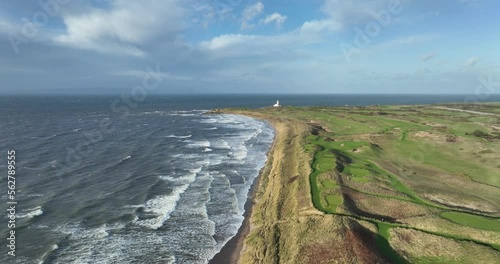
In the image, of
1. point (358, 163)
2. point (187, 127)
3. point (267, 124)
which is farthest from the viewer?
point (267, 124)

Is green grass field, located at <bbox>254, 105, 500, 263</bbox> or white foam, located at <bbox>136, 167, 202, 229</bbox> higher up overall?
green grass field, located at <bbox>254, 105, 500, 263</bbox>

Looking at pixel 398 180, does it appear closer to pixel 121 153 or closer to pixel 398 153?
pixel 398 153

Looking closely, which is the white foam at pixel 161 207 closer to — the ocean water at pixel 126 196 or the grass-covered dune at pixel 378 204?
the ocean water at pixel 126 196

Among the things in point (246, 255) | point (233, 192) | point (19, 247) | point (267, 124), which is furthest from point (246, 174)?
point (267, 124)

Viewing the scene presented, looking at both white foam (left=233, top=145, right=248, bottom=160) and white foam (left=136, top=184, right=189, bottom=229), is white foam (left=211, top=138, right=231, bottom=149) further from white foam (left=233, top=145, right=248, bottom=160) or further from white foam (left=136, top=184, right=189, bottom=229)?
white foam (left=136, top=184, right=189, bottom=229)

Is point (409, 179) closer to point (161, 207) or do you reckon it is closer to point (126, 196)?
point (161, 207)

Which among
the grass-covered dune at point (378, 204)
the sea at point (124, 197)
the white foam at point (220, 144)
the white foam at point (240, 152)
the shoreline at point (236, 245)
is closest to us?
the grass-covered dune at point (378, 204)

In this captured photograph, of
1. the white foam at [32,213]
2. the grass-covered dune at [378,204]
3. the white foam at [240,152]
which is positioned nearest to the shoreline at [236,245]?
the grass-covered dune at [378,204]

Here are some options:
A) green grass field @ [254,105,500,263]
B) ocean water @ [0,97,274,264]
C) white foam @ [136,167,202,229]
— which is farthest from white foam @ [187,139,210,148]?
white foam @ [136,167,202,229]
